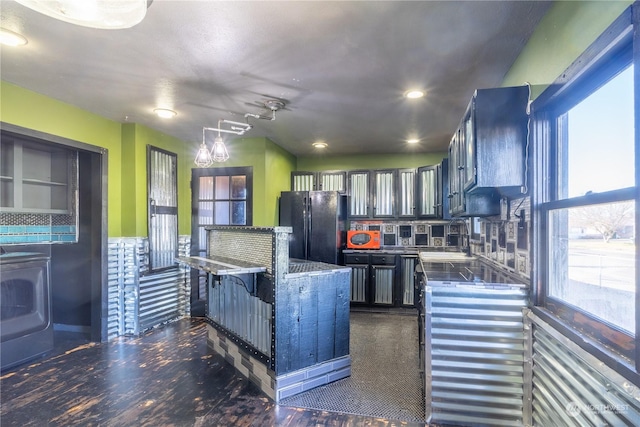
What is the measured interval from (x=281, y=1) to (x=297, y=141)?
2.99 meters

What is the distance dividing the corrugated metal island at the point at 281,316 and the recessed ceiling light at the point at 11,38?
1816 mm

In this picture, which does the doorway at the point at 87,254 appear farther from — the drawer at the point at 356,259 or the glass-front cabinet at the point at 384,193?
the glass-front cabinet at the point at 384,193

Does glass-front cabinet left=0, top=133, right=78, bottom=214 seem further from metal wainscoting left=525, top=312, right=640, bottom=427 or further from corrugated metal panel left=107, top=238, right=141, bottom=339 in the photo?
metal wainscoting left=525, top=312, right=640, bottom=427

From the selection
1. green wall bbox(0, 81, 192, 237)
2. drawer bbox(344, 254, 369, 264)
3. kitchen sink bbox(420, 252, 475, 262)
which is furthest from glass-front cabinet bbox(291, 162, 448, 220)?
green wall bbox(0, 81, 192, 237)

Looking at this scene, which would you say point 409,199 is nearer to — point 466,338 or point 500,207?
point 500,207

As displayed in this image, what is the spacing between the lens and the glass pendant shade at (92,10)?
1.11m

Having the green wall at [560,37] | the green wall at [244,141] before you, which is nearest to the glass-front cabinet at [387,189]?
the green wall at [244,141]

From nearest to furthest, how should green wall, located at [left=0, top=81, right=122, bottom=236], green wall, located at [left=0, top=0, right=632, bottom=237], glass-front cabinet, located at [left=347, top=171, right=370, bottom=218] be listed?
green wall, located at [left=0, top=0, right=632, bottom=237]
green wall, located at [left=0, top=81, right=122, bottom=236]
glass-front cabinet, located at [left=347, top=171, right=370, bottom=218]

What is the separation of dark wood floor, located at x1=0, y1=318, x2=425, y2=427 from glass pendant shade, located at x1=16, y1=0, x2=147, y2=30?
226 centimetres

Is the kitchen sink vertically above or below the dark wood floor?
above

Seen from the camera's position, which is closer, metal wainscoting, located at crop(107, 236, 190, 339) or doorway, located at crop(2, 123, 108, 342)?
doorway, located at crop(2, 123, 108, 342)

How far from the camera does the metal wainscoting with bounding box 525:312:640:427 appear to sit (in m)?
1.12

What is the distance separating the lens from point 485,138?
201 cm

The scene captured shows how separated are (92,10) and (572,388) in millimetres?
2432
